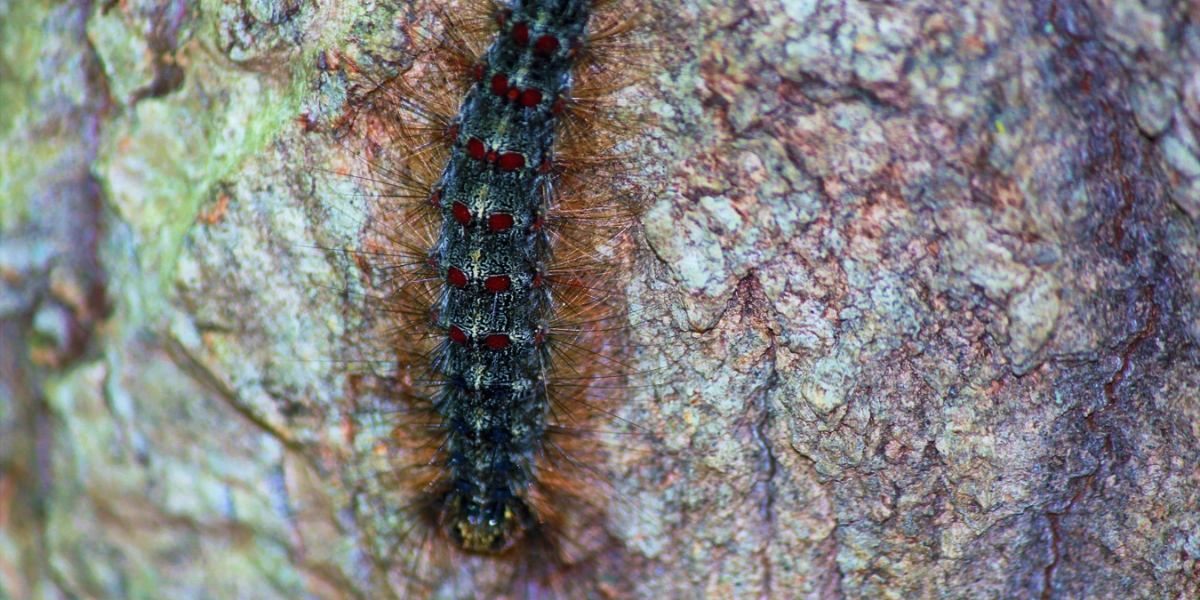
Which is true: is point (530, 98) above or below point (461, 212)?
above

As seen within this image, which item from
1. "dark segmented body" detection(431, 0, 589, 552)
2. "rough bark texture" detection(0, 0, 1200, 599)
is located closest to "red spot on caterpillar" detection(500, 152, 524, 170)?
"dark segmented body" detection(431, 0, 589, 552)

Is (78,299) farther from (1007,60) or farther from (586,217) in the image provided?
(1007,60)

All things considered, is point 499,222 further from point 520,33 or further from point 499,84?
point 520,33

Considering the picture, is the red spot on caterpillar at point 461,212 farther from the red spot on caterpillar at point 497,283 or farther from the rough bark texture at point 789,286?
the rough bark texture at point 789,286

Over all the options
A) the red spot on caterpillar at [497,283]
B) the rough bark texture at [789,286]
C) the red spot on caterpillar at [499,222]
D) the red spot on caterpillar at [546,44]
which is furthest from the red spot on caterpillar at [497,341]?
the red spot on caterpillar at [546,44]

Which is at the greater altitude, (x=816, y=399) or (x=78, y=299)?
(x=78, y=299)

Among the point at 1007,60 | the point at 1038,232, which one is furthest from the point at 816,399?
the point at 1007,60

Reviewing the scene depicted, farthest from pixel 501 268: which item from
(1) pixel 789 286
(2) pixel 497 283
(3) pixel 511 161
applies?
(1) pixel 789 286

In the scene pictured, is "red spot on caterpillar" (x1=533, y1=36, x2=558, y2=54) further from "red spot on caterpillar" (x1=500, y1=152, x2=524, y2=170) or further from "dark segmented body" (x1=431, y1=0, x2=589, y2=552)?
"red spot on caterpillar" (x1=500, y1=152, x2=524, y2=170)
